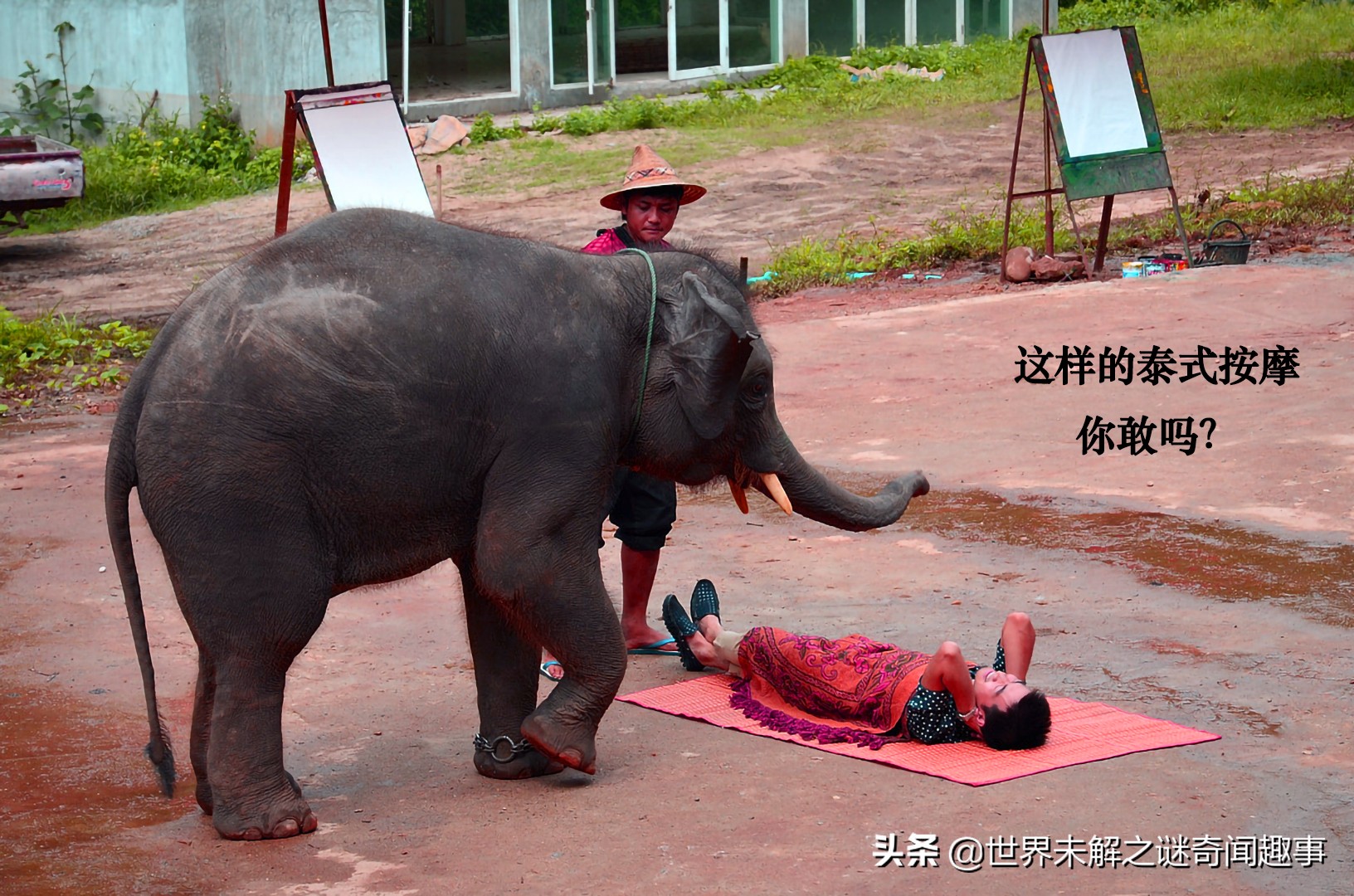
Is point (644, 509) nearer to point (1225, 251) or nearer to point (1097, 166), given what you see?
point (1225, 251)

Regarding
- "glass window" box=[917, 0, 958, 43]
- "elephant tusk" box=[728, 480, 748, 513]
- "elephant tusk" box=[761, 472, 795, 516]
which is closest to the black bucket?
"elephant tusk" box=[728, 480, 748, 513]

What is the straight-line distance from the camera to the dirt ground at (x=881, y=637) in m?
4.00

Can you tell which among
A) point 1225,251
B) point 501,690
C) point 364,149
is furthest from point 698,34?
point 501,690

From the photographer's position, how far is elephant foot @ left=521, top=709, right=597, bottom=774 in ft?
14.7

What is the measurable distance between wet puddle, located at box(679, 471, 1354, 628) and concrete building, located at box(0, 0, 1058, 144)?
44.0 feet

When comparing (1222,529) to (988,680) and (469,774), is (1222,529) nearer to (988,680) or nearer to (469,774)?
(988,680)

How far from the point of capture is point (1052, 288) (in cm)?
1176

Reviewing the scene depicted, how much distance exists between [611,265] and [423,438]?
2.64 ft

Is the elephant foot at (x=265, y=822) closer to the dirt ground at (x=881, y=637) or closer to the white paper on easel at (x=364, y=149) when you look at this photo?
the dirt ground at (x=881, y=637)

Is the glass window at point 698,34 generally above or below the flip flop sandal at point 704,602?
above

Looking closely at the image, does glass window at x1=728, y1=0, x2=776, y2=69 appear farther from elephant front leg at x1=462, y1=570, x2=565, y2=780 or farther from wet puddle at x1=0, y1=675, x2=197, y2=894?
elephant front leg at x1=462, y1=570, x2=565, y2=780

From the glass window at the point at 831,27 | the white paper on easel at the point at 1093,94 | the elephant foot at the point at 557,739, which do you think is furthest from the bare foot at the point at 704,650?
the glass window at the point at 831,27

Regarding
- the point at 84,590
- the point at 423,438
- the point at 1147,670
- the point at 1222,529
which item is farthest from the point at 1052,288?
the point at 423,438

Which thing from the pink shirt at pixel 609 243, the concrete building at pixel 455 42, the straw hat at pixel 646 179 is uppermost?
the concrete building at pixel 455 42
